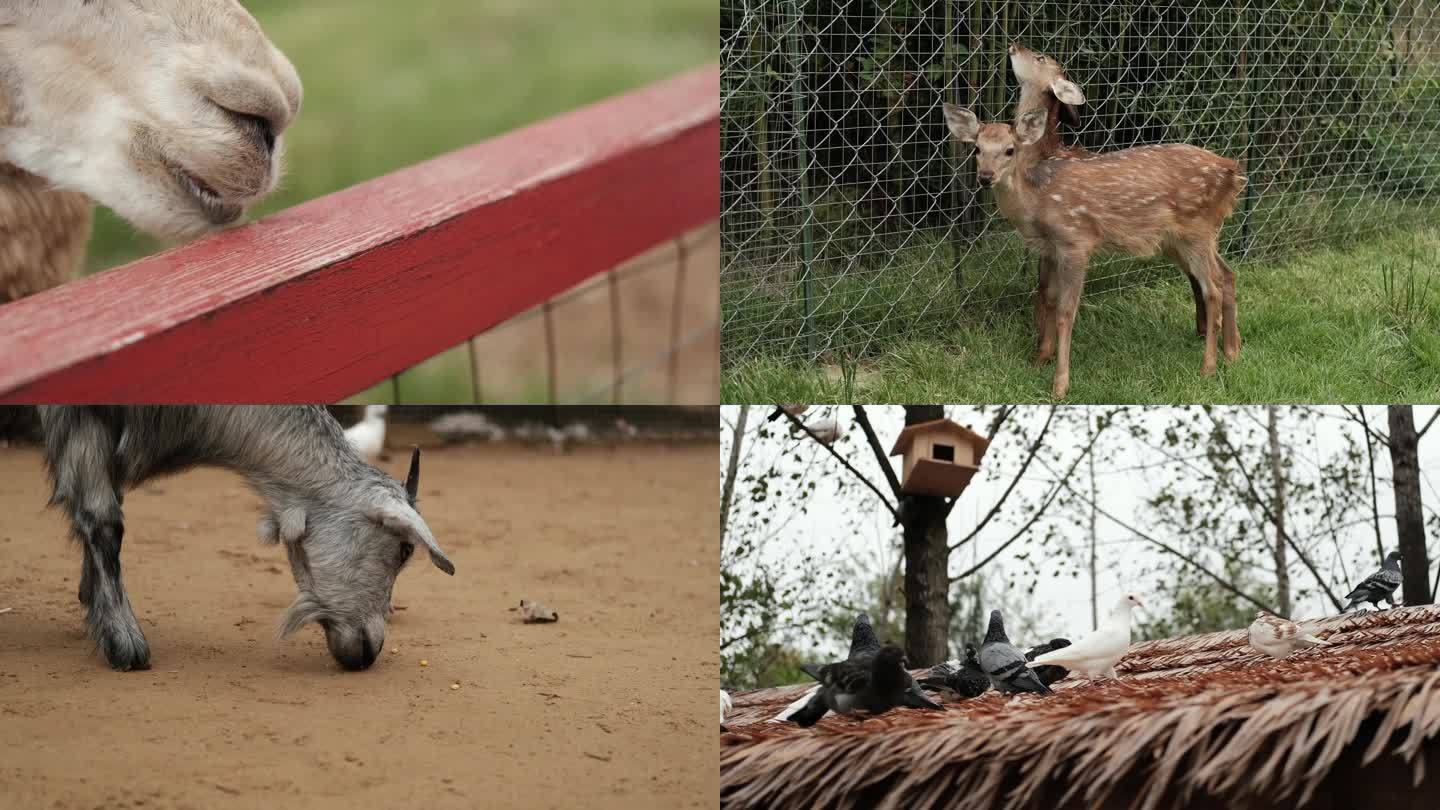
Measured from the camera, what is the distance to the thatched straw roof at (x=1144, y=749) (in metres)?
1.72

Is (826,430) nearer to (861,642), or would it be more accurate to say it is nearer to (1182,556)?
(861,642)

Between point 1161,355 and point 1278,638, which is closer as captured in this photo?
point 1278,638

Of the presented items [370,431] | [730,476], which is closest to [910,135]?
[730,476]

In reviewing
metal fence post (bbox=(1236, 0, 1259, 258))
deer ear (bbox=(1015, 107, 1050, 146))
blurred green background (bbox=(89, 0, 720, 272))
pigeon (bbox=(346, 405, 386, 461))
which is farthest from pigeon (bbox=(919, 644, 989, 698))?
blurred green background (bbox=(89, 0, 720, 272))

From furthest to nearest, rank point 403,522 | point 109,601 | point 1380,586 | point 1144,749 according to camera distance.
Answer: point 403,522 → point 1380,586 → point 109,601 → point 1144,749

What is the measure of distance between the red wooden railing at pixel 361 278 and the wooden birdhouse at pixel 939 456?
0.59 metres

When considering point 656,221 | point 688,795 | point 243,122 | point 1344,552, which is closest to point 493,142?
point 656,221

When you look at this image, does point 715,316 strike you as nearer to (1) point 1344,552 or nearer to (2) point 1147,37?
(2) point 1147,37

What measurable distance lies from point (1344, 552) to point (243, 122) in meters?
1.83

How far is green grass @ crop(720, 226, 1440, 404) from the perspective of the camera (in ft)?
9.67

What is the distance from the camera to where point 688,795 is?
6.05ft

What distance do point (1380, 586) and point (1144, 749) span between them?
0.62 m

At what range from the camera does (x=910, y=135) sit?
325cm

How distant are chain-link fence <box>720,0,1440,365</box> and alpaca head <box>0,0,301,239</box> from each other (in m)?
1.36
